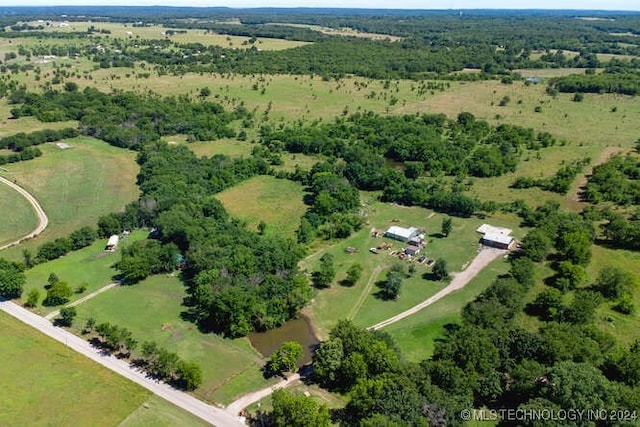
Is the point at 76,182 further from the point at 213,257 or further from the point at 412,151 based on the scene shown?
the point at 412,151

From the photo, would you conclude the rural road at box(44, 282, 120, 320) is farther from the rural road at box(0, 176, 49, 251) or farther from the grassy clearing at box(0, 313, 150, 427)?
the rural road at box(0, 176, 49, 251)

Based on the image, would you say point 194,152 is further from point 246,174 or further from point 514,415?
point 514,415

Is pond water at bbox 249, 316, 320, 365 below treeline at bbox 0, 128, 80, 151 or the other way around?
below

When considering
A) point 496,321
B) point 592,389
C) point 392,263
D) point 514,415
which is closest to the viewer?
point 592,389

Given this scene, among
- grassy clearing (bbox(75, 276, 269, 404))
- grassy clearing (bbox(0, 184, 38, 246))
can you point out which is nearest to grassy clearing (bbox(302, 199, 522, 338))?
grassy clearing (bbox(75, 276, 269, 404))

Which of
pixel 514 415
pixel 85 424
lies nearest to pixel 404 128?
pixel 514 415

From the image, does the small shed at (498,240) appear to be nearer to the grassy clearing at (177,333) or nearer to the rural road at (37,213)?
the grassy clearing at (177,333)
